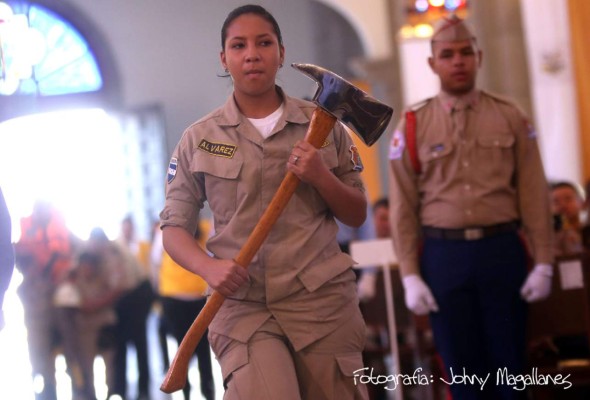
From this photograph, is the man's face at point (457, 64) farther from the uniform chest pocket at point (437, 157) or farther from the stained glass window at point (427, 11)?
the stained glass window at point (427, 11)

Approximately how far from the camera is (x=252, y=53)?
3.01 metres

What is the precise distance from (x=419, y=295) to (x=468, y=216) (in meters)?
0.38

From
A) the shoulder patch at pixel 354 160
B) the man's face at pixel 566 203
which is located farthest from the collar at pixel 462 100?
the man's face at pixel 566 203

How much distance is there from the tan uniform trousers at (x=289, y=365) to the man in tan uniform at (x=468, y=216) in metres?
1.34

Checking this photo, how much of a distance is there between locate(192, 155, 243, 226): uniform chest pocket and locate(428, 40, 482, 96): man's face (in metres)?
1.70

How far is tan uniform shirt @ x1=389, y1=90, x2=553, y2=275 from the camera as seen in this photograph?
4379 mm

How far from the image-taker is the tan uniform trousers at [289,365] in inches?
113

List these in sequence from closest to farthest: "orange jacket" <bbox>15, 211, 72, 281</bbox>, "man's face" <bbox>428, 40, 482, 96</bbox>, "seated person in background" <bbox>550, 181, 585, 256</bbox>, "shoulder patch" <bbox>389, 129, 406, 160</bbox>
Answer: "man's face" <bbox>428, 40, 482, 96</bbox> → "shoulder patch" <bbox>389, 129, 406, 160</bbox> → "seated person in background" <bbox>550, 181, 585, 256</bbox> → "orange jacket" <bbox>15, 211, 72, 281</bbox>

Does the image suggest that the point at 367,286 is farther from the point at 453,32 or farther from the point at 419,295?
the point at 453,32

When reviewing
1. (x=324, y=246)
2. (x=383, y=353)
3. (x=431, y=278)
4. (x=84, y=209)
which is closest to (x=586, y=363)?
(x=431, y=278)

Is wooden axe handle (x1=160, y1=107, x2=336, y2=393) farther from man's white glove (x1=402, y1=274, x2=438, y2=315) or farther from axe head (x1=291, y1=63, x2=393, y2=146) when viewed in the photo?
man's white glove (x1=402, y1=274, x2=438, y2=315)

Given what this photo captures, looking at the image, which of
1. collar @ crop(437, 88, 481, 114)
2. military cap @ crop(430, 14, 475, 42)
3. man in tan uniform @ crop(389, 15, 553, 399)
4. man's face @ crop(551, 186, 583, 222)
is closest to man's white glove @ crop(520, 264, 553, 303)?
man in tan uniform @ crop(389, 15, 553, 399)

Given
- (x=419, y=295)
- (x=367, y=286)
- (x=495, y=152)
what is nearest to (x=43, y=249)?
(x=367, y=286)

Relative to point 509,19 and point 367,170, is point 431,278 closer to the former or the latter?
point 509,19
